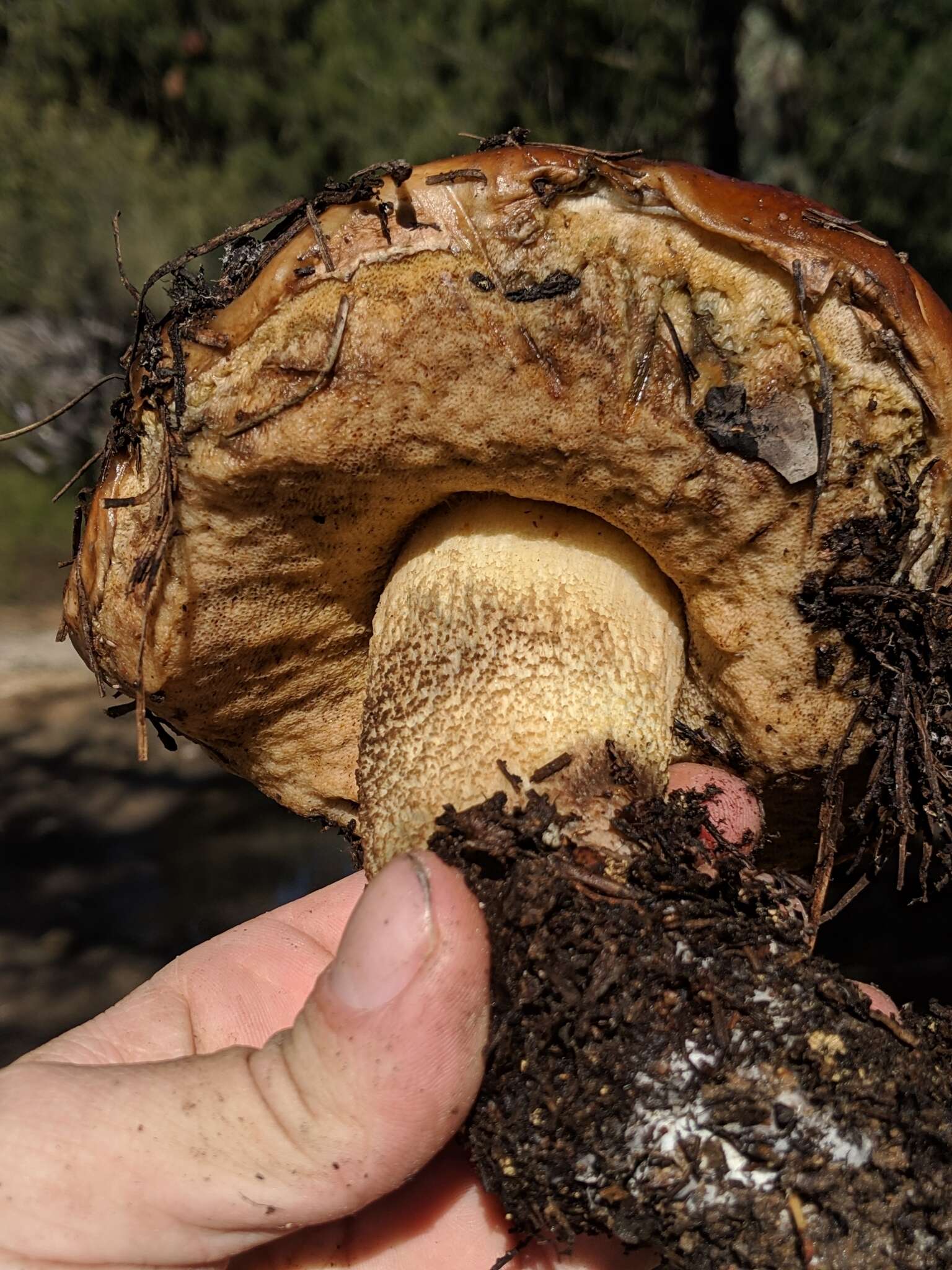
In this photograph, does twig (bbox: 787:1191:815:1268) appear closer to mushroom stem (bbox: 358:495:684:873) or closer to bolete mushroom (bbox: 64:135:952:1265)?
bolete mushroom (bbox: 64:135:952:1265)

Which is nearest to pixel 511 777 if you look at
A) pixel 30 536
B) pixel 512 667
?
pixel 512 667

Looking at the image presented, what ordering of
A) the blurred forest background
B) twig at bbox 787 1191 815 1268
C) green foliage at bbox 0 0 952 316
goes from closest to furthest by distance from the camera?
twig at bbox 787 1191 815 1268, the blurred forest background, green foliage at bbox 0 0 952 316

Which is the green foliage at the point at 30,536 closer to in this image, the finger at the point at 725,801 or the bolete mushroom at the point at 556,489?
the bolete mushroom at the point at 556,489

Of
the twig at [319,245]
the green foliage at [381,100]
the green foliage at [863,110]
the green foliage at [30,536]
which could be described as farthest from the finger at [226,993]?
the green foliage at [381,100]

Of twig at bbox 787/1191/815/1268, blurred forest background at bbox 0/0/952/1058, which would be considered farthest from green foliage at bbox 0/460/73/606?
twig at bbox 787/1191/815/1268

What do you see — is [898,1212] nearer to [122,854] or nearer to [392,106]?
[122,854]
